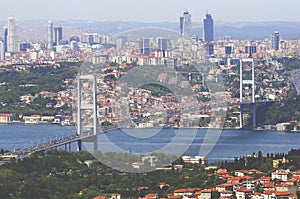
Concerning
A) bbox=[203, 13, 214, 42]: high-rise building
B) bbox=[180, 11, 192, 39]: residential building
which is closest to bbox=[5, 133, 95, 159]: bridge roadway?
bbox=[180, 11, 192, 39]: residential building

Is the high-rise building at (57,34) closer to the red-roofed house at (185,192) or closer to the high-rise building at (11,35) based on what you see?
the high-rise building at (11,35)

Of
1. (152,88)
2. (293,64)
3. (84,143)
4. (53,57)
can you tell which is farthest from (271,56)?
(84,143)

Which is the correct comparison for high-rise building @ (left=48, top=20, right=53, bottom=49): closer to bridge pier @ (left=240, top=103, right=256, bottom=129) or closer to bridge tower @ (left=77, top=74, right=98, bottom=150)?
bridge pier @ (left=240, top=103, right=256, bottom=129)

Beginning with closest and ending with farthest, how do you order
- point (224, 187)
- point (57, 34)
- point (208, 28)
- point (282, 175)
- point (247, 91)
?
point (224, 187), point (282, 175), point (247, 91), point (208, 28), point (57, 34)

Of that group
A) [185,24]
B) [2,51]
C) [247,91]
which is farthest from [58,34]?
[247,91]

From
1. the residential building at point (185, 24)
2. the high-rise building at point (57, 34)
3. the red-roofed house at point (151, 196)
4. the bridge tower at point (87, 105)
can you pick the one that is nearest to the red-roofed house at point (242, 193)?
the red-roofed house at point (151, 196)

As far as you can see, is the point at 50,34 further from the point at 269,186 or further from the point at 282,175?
the point at 269,186
